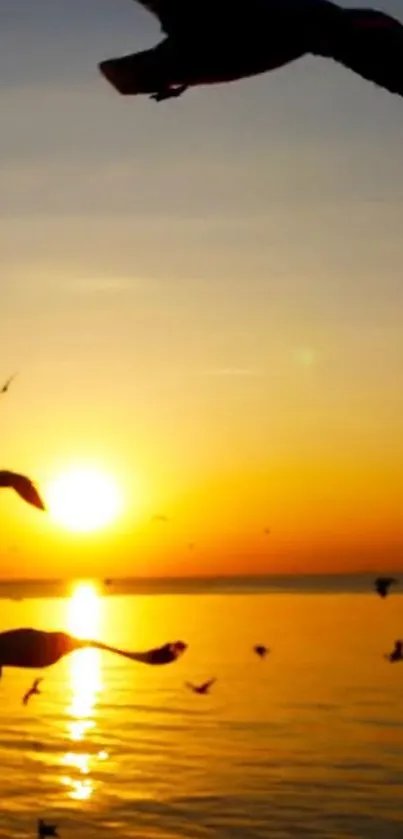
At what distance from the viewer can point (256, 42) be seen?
1241 millimetres

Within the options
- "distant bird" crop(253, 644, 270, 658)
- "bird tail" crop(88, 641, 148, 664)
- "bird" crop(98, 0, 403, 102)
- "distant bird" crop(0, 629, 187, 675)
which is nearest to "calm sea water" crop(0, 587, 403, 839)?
"distant bird" crop(253, 644, 270, 658)

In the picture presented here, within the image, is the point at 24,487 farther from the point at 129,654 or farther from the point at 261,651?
the point at 261,651

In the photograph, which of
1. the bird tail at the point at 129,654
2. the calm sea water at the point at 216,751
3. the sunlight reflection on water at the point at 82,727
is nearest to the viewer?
the bird tail at the point at 129,654

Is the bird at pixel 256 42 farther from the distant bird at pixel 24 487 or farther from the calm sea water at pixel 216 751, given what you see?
the calm sea water at pixel 216 751

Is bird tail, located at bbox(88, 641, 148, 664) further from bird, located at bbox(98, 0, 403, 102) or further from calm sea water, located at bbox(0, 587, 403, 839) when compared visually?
calm sea water, located at bbox(0, 587, 403, 839)

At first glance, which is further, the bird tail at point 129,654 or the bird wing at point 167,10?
the bird tail at point 129,654

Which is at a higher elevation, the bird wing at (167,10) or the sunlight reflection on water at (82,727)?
the sunlight reflection on water at (82,727)

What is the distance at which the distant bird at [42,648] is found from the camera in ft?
5.18

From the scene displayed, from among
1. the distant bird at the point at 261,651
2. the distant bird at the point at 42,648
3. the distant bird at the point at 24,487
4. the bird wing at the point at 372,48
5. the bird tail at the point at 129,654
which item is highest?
the distant bird at the point at 261,651

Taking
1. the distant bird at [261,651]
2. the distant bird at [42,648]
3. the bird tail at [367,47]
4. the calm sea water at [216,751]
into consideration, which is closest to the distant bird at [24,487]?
the distant bird at [42,648]

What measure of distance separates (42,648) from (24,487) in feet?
0.68

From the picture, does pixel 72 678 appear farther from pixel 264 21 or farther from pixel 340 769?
pixel 264 21

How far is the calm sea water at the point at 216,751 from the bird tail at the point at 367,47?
32.8m

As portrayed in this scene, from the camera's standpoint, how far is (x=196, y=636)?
384 ft
